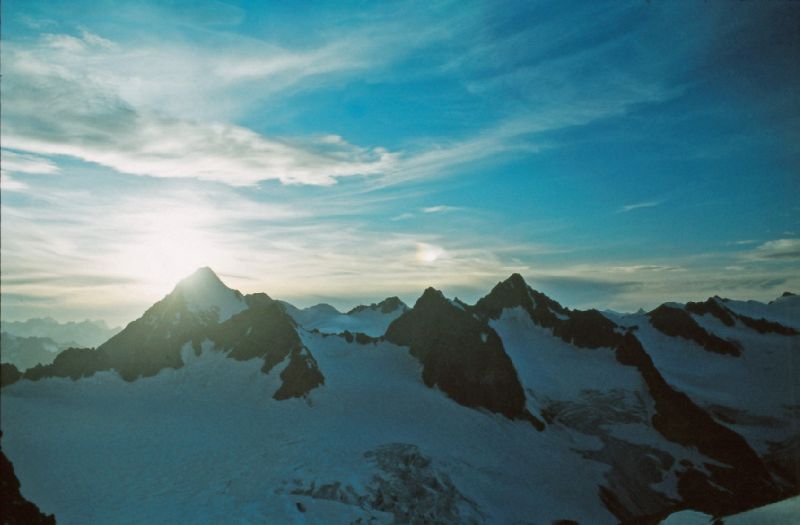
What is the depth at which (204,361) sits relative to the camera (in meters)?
79.9

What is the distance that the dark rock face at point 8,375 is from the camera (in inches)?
2712

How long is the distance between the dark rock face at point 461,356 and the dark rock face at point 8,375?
64.5 meters

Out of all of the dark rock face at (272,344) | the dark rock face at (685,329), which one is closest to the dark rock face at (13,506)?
the dark rock face at (272,344)

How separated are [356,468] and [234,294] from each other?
176 ft

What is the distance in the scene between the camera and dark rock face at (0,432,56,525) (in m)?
27.6

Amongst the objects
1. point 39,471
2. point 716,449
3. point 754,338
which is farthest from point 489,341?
point 754,338

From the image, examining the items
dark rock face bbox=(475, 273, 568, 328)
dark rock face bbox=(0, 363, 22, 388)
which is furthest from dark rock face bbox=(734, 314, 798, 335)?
dark rock face bbox=(0, 363, 22, 388)

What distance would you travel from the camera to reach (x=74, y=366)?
75.9 m

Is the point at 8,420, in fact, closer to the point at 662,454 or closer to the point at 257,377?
the point at 257,377

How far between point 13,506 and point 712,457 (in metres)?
88.1

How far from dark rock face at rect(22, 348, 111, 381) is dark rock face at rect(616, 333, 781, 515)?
9330 cm

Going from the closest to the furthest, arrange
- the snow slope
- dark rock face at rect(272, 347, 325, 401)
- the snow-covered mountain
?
the snow slope, the snow-covered mountain, dark rock face at rect(272, 347, 325, 401)

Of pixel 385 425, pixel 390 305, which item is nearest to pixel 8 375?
pixel 385 425

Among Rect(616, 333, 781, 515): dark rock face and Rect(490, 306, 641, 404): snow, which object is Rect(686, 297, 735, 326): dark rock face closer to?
Rect(490, 306, 641, 404): snow
